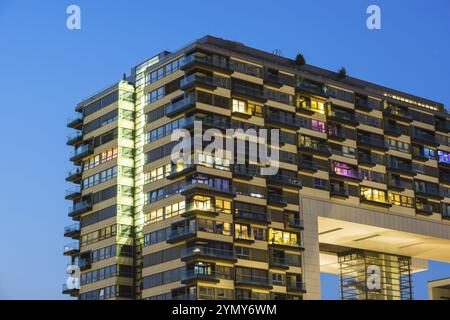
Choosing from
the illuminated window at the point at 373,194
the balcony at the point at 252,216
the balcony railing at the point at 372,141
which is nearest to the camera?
the balcony at the point at 252,216

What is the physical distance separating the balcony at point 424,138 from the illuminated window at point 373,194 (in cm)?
1405

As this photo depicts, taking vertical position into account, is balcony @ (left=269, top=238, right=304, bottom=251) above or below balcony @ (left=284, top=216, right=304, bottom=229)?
below

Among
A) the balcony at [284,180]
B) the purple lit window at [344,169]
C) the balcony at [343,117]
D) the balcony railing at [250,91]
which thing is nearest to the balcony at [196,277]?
the balcony at [284,180]

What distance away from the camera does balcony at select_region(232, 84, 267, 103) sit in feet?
440

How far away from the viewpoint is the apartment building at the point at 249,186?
125875mm

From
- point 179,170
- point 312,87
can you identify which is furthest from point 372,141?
point 179,170

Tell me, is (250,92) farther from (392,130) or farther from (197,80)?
(392,130)

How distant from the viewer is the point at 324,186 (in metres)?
140

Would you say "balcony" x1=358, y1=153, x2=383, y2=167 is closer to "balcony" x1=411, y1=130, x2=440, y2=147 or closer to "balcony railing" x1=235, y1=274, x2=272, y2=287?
"balcony" x1=411, y1=130, x2=440, y2=147

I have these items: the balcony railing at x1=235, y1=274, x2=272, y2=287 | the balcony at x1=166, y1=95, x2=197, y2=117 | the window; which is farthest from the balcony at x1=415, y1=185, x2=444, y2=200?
the balcony at x1=166, y1=95, x2=197, y2=117

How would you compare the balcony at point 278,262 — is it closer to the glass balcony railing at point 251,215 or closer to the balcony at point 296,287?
the balcony at point 296,287

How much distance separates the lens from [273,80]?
139 metres

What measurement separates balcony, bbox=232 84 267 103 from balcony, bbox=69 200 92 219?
30130 millimetres
